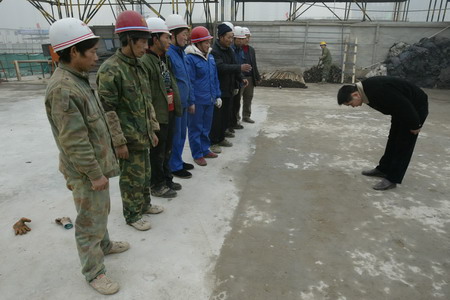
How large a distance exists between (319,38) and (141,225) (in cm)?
1239

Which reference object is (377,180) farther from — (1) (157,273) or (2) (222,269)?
(1) (157,273)

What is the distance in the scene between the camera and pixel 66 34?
1.67 meters

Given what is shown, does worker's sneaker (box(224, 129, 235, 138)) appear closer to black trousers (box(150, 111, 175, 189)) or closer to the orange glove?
black trousers (box(150, 111, 175, 189))

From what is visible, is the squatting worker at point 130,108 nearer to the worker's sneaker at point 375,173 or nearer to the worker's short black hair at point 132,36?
the worker's short black hair at point 132,36

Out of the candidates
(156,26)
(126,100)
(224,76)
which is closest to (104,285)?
(126,100)

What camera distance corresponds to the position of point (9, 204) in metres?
3.12

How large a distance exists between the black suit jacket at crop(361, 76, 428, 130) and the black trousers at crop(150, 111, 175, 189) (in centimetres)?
208

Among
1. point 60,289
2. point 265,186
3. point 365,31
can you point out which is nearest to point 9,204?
point 60,289

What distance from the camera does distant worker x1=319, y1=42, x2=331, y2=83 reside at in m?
11.9

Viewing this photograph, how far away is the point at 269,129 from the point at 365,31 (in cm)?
918

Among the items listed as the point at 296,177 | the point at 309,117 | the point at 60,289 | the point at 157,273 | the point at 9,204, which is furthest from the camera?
the point at 309,117

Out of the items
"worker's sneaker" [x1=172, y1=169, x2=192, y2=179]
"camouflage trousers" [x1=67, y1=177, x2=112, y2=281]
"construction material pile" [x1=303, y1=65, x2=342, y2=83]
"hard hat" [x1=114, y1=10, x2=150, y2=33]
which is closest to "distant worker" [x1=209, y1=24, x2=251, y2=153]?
"worker's sneaker" [x1=172, y1=169, x2=192, y2=179]

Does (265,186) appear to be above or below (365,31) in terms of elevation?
below

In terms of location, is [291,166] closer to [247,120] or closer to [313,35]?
[247,120]
